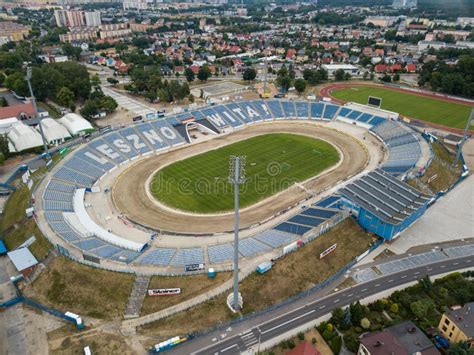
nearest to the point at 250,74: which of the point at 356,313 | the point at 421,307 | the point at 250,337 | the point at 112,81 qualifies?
the point at 112,81

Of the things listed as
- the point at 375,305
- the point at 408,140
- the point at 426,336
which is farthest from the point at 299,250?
the point at 408,140

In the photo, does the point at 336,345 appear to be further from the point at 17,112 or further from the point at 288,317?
the point at 17,112

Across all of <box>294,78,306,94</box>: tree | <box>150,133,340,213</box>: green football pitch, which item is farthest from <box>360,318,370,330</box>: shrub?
<box>294,78,306,94</box>: tree

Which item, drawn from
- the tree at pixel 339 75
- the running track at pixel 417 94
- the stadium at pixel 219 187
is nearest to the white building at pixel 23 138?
the stadium at pixel 219 187

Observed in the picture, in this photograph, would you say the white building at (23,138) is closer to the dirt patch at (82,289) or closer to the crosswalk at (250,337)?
the dirt patch at (82,289)

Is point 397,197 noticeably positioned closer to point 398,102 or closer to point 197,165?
point 197,165

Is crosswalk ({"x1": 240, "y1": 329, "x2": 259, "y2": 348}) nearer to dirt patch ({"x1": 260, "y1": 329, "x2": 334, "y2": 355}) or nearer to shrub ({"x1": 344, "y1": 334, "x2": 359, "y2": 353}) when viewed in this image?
dirt patch ({"x1": 260, "y1": 329, "x2": 334, "y2": 355})
